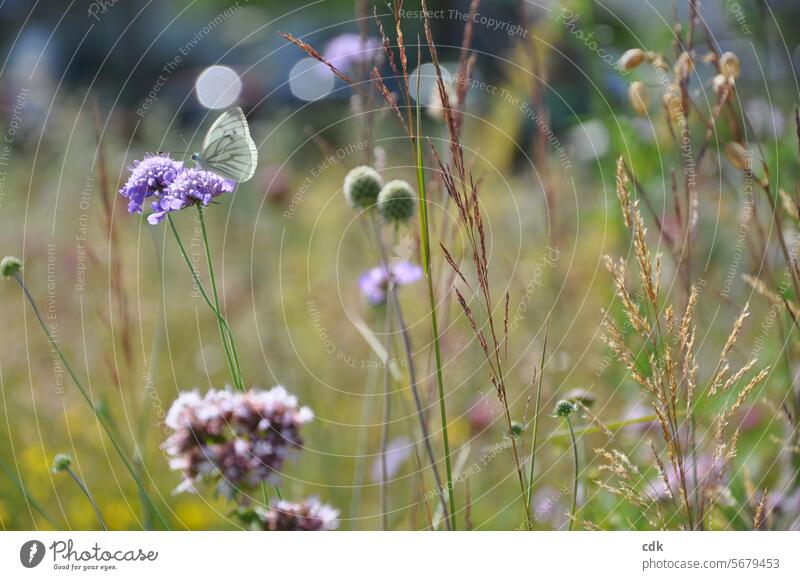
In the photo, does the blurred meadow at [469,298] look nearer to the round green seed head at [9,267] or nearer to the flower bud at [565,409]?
the flower bud at [565,409]

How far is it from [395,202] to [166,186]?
0.37 m

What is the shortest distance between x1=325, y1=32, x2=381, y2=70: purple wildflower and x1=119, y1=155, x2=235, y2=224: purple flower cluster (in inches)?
21.8

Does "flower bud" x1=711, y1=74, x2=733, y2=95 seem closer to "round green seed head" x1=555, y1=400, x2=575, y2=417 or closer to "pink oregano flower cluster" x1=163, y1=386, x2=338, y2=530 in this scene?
"round green seed head" x1=555, y1=400, x2=575, y2=417

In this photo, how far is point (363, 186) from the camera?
1.22 meters

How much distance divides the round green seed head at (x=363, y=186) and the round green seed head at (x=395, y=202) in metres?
0.02

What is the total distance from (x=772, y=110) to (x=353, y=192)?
0.89m

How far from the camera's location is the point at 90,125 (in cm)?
260

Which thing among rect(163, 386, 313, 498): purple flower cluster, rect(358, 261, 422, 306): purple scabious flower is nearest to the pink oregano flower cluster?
rect(163, 386, 313, 498): purple flower cluster

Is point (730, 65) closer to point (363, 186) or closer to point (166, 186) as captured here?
point (363, 186)

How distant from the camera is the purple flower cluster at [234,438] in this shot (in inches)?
34.1

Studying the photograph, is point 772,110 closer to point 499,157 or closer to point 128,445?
point 499,157
